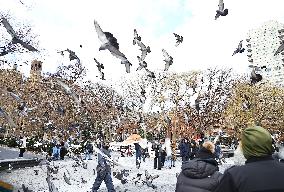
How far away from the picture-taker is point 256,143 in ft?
8.96

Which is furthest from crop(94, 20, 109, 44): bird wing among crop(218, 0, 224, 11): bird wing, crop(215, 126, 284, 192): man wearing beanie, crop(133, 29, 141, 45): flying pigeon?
crop(215, 126, 284, 192): man wearing beanie

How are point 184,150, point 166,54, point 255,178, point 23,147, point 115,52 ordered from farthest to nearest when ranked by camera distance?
1. point 23,147
2. point 184,150
3. point 166,54
4. point 115,52
5. point 255,178

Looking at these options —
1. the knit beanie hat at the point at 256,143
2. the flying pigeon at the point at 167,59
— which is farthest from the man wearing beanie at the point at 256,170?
the flying pigeon at the point at 167,59

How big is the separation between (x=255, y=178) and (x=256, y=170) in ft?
0.20

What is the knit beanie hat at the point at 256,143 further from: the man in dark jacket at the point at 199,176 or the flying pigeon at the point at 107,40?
the flying pigeon at the point at 107,40

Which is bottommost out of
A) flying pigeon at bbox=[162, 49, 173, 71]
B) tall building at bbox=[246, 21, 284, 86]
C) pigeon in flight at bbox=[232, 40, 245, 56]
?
flying pigeon at bbox=[162, 49, 173, 71]

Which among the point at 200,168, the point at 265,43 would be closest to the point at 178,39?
the point at 200,168

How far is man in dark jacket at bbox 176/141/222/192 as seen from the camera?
4121mm

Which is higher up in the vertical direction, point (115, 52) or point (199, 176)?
point (115, 52)

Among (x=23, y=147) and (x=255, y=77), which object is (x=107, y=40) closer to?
(x=255, y=77)

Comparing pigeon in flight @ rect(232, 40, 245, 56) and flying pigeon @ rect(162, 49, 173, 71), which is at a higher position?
pigeon in flight @ rect(232, 40, 245, 56)

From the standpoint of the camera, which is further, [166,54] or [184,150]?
[184,150]

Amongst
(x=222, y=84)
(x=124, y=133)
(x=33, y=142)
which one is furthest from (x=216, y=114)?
(x=33, y=142)

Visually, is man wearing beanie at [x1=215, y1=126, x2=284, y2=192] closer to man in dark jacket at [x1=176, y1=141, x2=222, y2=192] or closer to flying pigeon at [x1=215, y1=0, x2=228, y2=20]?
man in dark jacket at [x1=176, y1=141, x2=222, y2=192]
